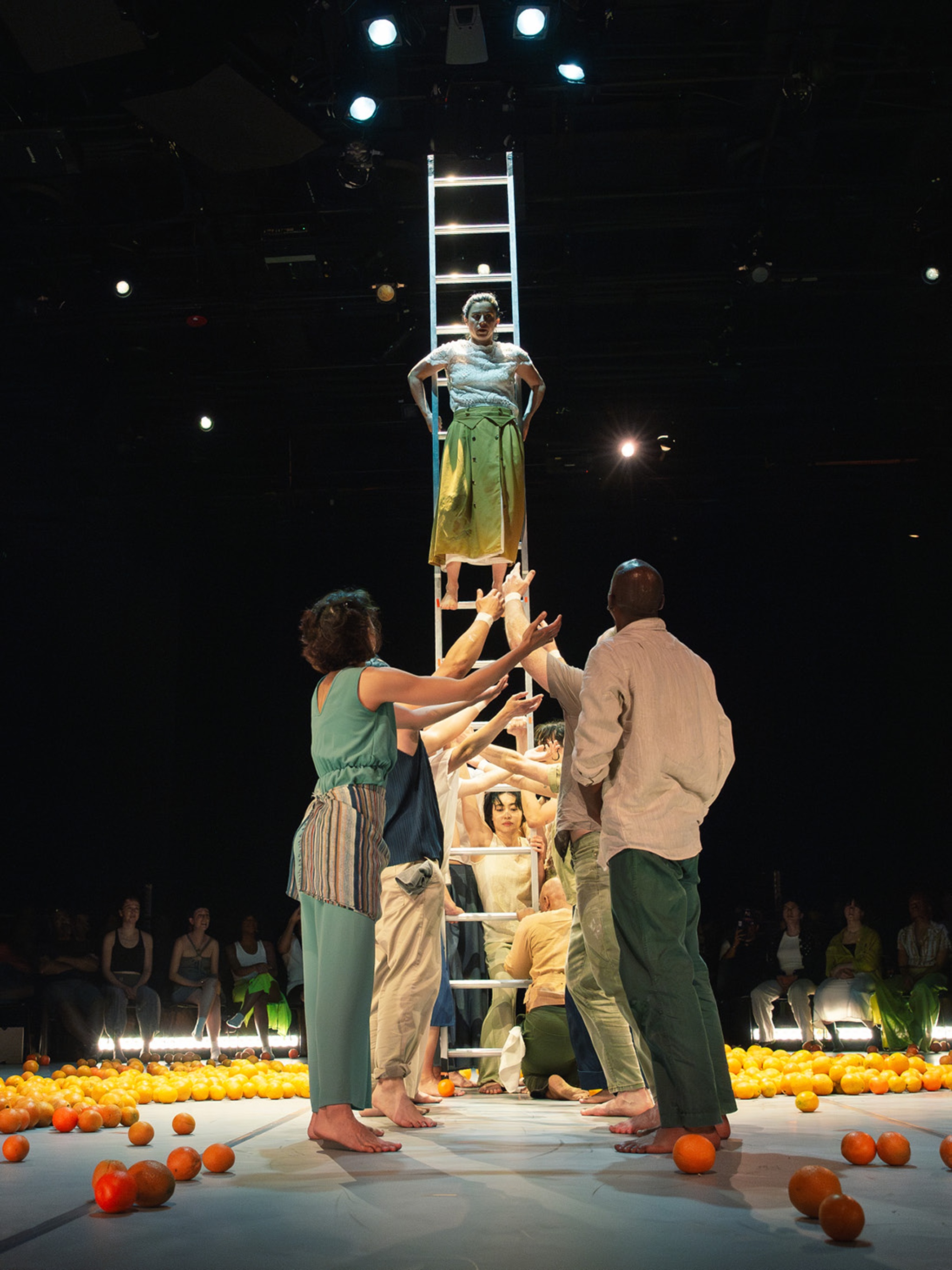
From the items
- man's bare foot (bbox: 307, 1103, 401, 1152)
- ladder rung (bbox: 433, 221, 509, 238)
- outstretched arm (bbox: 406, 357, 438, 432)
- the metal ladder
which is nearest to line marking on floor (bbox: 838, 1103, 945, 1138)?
man's bare foot (bbox: 307, 1103, 401, 1152)

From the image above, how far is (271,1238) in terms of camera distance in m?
1.81

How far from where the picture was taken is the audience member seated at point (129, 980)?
311 inches

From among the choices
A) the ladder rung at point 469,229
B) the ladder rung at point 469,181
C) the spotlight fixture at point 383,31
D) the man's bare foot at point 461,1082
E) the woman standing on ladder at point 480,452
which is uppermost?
the spotlight fixture at point 383,31

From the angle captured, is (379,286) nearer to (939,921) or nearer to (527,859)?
(527,859)

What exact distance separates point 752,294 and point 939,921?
566 cm

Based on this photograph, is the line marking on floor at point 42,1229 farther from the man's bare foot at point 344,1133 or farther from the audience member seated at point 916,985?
the audience member seated at point 916,985

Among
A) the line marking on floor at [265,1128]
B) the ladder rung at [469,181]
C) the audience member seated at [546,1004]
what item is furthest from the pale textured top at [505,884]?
the ladder rung at [469,181]

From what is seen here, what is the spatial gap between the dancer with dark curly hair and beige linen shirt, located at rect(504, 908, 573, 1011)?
77.3 inches

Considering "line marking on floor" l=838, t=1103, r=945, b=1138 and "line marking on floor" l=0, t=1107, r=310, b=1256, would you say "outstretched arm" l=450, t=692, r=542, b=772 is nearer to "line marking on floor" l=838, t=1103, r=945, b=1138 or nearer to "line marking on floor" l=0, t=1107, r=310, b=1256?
"line marking on floor" l=838, t=1103, r=945, b=1138

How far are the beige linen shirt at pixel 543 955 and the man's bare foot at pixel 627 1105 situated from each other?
3.36 ft

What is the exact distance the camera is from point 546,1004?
475 cm

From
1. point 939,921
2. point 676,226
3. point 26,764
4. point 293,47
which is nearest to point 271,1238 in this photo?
point 293,47

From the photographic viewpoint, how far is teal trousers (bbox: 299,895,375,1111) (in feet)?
9.20

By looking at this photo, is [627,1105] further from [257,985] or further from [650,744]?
[257,985]
